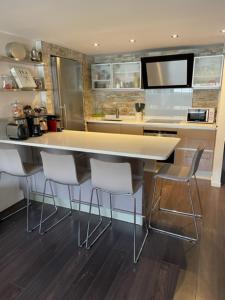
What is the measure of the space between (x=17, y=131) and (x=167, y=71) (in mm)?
2717

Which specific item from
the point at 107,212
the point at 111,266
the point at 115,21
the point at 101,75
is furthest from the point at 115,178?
the point at 101,75

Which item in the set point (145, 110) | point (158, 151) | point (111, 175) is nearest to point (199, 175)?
point (145, 110)

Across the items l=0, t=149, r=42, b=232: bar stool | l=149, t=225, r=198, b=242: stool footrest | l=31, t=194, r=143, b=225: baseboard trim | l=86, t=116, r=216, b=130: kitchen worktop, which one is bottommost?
l=149, t=225, r=198, b=242: stool footrest

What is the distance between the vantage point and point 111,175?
188cm

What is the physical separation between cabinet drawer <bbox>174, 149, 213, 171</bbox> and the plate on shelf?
2.77 meters

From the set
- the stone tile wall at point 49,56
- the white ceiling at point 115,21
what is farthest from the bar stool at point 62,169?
the stone tile wall at point 49,56

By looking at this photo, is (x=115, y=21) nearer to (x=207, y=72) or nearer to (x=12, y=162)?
(x=12, y=162)

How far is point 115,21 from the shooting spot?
7.59ft

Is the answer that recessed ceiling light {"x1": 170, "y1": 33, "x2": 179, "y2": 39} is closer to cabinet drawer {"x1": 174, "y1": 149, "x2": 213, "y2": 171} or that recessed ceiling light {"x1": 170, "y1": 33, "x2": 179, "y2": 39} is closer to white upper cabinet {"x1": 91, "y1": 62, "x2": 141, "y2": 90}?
white upper cabinet {"x1": 91, "y1": 62, "x2": 141, "y2": 90}

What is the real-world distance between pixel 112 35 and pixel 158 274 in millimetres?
2790

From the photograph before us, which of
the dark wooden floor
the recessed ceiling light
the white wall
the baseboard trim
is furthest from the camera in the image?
the white wall

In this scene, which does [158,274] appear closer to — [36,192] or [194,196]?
[194,196]

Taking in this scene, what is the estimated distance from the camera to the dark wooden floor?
5.30 feet

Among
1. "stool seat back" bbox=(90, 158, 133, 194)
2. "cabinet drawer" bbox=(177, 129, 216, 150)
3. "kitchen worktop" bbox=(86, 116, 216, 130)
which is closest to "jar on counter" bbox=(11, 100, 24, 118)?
"stool seat back" bbox=(90, 158, 133, 194)
